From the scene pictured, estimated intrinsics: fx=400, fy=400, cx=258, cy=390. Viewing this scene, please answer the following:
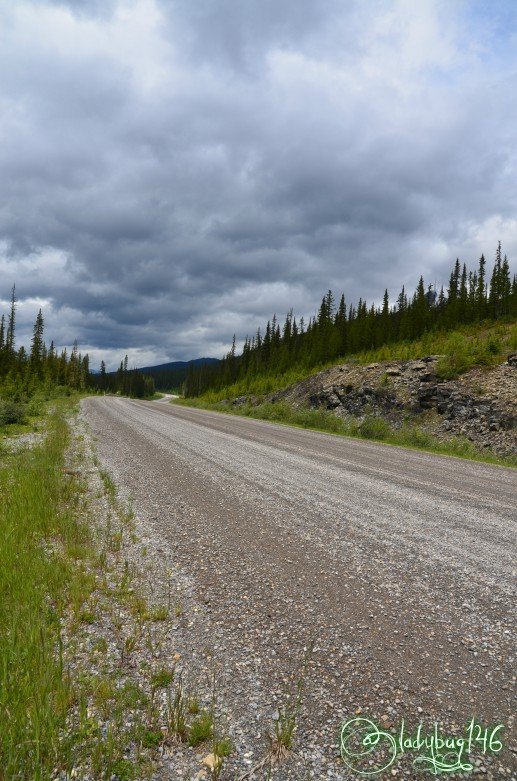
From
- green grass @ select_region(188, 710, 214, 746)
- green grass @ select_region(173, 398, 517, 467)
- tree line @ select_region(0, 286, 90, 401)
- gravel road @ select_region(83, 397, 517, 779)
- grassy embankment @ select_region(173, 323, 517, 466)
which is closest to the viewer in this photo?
green grass @ select_region(188, 710, 214, 746)

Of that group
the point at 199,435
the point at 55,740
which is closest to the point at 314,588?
the point at 55,740

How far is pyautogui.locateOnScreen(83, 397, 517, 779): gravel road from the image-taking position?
262 cm

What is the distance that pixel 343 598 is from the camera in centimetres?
404

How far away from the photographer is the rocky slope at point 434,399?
1780 centimetres

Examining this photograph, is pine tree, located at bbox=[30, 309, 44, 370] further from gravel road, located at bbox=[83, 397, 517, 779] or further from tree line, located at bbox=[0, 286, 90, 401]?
gravel road, located at bbox=[83, 397, 517, 779]

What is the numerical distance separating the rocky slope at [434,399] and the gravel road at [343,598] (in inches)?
379

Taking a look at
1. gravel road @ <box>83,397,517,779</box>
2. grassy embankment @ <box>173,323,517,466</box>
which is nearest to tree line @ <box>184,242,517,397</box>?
grassy embankment @ <box>173,323,517,466</box>

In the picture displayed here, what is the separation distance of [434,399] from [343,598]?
1989cm

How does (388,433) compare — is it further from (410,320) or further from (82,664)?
(410,320)

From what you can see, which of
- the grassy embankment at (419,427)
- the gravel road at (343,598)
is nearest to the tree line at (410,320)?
the grassy embankment at (419,427)

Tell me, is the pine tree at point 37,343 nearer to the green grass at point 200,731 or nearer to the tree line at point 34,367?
the tree line at point 34,367

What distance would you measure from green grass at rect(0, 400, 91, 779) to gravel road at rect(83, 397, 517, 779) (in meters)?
0.81

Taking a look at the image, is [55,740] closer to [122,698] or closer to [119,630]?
[122,698]

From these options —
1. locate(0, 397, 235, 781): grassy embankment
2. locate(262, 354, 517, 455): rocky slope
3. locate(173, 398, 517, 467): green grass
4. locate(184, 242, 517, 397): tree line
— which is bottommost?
locate(0, 397, 235, 781): grassy embankment
